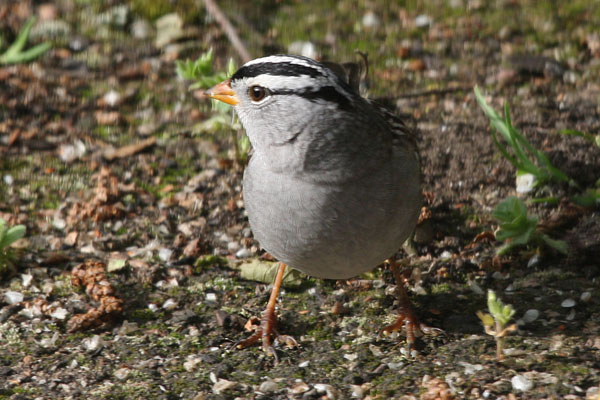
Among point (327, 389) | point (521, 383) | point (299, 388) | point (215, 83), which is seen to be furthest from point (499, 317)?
point (215, 83)

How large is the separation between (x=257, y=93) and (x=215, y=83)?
3.80ft

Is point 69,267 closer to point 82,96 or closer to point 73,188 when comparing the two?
point 73,188

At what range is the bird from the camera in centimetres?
356

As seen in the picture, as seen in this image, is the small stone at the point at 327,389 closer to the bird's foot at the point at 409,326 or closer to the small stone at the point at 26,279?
the bird's foot at the point at 409,326

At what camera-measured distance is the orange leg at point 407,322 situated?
152 inches

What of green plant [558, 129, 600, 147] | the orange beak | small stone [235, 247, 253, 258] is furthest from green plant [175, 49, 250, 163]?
green plant [558, 129, 600, 147]

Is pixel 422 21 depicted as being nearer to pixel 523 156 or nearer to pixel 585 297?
pixel 523 156

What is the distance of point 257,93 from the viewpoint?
372cm

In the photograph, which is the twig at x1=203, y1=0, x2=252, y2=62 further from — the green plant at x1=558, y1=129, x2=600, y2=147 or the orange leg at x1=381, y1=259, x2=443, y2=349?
the orange leg at x1=381, y1=259, x2=443, y2=349

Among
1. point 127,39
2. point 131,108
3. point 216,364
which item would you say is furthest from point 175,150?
point 216,364

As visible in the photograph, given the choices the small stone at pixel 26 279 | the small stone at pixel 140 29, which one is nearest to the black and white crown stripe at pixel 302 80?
the small stone at pixel 26 279

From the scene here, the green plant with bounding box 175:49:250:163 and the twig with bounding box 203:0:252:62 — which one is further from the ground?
the twig with bounding box 203:0:252:62

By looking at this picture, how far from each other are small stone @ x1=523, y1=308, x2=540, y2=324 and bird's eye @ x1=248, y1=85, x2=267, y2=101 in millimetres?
1633

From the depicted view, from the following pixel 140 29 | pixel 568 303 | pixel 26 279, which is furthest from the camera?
pixel 140 29
